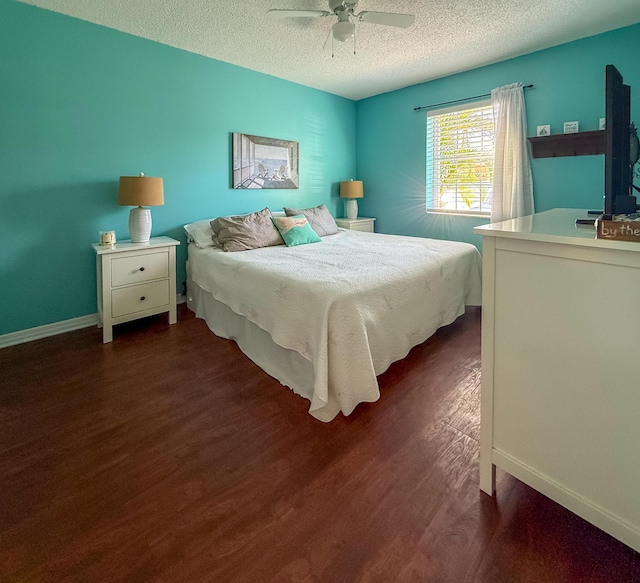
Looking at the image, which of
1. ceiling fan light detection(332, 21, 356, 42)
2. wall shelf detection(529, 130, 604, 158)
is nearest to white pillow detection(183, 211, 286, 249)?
ceiling fan light detection(332, 21, 356, 42)

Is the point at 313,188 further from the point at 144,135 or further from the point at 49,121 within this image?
the point at 49,121

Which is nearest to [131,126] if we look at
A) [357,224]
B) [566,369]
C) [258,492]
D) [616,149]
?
[357,224]

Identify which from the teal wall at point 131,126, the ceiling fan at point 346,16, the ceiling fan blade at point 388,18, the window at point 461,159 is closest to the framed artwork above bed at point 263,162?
the teal wall at point 131,126

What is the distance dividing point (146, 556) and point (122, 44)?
3.52m

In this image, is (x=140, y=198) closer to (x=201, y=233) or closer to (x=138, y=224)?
(x=138, y=224)

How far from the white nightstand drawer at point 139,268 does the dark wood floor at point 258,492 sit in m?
0.82

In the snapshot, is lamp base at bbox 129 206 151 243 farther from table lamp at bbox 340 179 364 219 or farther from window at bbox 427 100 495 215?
window at bbox 427 100 495 215

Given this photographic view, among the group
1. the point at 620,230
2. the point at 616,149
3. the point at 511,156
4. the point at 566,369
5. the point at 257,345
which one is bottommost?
the point at 257,345

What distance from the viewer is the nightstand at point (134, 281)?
8.71 ft

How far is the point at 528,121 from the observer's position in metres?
3.38

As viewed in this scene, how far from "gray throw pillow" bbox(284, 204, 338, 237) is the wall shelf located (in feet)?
6.45

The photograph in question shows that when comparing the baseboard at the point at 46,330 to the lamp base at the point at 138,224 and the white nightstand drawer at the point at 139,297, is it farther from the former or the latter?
the lamp base at the point at 138,224

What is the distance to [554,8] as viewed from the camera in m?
2.54

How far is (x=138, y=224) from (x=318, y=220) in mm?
1718
